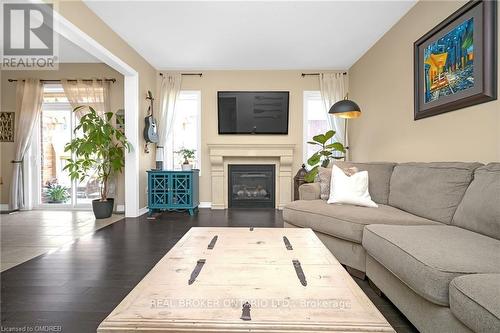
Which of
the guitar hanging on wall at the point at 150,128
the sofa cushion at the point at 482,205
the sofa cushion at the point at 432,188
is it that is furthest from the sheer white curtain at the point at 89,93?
the sofa cushion at the point at 482,205

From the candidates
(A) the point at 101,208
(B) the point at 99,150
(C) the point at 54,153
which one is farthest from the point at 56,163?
(A) the point at 101,208

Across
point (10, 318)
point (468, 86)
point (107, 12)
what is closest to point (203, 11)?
point (107, 12)

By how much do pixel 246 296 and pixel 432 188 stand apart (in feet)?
6.24

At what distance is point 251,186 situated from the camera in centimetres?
549

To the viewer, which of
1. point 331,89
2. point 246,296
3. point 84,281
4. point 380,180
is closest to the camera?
point 246,296

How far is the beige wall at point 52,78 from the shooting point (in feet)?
16.8

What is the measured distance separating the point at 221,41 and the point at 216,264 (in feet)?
12.0

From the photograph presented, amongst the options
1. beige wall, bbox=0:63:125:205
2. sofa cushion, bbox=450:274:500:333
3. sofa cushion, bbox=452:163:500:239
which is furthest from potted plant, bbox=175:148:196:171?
sofa cushion, bbox=450:274:500:333

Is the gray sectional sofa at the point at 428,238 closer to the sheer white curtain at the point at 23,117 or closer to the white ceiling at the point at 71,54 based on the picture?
the white ceiling at the point at 71,54

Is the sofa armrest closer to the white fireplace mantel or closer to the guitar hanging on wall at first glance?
the white fireplace mantel

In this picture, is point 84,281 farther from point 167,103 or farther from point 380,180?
point 167,103

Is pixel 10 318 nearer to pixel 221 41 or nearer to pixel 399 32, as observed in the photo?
pixel 221 41

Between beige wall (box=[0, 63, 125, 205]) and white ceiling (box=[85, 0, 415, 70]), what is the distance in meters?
0.89

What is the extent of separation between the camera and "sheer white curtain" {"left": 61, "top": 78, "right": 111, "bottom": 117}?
16.5 ft
